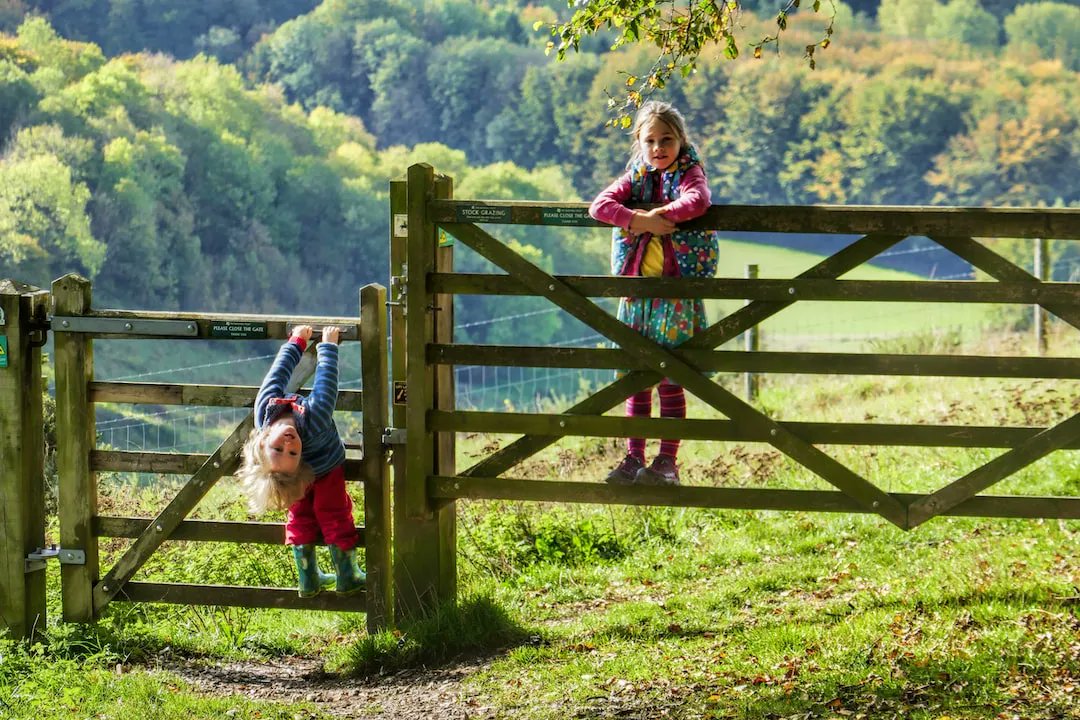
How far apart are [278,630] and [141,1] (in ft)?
259

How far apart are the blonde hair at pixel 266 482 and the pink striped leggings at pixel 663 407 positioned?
164 centimetres

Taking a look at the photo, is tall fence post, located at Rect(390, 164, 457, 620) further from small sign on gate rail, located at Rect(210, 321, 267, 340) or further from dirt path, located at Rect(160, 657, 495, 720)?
small sign on gate rail, located at Rect(210, 321, 267, 340)

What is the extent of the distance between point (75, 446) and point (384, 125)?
75.7 m

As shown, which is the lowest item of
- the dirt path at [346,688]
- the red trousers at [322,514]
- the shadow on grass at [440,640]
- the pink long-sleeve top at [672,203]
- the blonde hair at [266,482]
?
the dirt path at [346,688]

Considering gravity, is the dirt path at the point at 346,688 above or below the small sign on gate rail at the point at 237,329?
below

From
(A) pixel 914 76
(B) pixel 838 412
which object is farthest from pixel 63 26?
(B) pixel 838 412

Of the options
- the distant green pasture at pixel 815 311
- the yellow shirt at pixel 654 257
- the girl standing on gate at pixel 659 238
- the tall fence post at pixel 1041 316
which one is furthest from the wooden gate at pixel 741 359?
the distant green pasture at pixel 815 311

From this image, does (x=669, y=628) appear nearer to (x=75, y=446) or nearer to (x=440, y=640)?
(x=440, y=640)

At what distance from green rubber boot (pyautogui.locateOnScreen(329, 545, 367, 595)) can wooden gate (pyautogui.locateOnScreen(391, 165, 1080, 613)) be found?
40cm

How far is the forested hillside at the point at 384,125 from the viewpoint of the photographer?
204ft

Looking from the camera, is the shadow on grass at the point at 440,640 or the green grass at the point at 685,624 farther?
the shadow on grass at the point at 440,640

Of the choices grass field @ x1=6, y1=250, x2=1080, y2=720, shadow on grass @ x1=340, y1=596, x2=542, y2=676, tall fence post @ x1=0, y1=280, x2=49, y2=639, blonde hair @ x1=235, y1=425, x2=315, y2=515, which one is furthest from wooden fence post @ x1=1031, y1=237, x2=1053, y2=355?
tall fence post @ x1=0, y1=280, x2=49, y2=639

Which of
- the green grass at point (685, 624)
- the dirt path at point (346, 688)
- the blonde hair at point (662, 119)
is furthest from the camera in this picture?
the blonde hair at point (662, 119)

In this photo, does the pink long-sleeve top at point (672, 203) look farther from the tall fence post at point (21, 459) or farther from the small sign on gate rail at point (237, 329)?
the tall fence post at point (21, 459)
